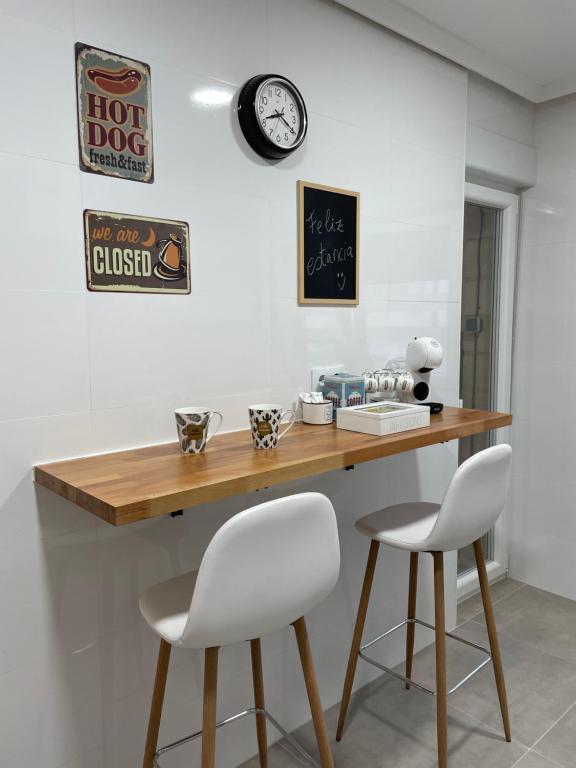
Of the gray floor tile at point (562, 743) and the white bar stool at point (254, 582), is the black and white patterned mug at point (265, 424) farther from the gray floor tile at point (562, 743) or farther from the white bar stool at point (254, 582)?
the gray floor tile at point (562, 743)

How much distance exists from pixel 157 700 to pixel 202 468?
0.57 metres

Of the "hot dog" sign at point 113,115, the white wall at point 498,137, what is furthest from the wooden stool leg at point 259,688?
the white wall at point 498,137

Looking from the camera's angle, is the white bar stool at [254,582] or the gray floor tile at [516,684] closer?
the white bar stool at [254,582]

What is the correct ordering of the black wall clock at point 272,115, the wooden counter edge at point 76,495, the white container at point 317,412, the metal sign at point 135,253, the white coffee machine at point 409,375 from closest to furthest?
1. the wooden counter edge at point 76,495
2. the metal sign at point 135,253
3. the black wall clock at point 272,115
4. the white container at point 317,412
5. the white coffee machine at point 409,375

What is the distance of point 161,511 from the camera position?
43.7 inches

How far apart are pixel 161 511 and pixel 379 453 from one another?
648mm

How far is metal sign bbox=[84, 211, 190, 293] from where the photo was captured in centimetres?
142

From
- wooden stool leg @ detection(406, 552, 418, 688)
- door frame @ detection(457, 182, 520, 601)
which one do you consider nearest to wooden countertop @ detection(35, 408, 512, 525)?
wooden stool leg @ detection(406, 552, 418, 688)

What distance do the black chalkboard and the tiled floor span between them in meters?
1.44

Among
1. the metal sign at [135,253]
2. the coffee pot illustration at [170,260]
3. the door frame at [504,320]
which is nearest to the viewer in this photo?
the metal sign at [135,253]

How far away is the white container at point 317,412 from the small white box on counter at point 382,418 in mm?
49

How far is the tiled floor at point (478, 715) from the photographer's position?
73.5 inches

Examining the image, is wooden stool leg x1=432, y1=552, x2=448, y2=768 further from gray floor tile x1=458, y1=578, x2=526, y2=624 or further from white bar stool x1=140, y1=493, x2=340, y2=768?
gray floor tile x1=458, y1=578, x2=526, y2=624

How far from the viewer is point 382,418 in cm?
164
